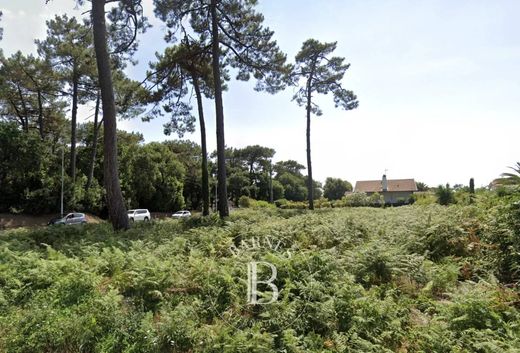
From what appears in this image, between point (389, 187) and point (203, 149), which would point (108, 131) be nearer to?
point (203, 149)

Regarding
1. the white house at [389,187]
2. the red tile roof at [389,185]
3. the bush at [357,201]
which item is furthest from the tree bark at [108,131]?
the red tile roof at [389,185]

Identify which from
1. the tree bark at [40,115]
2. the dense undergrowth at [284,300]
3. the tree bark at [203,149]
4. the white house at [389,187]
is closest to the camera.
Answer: the dense undergrowth at [284,300]

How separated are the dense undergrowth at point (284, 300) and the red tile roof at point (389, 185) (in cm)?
6224

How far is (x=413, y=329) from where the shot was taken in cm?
344

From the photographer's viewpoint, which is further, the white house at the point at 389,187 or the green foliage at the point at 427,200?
the white house at the point at 389,187

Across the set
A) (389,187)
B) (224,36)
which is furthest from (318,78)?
(389,187)

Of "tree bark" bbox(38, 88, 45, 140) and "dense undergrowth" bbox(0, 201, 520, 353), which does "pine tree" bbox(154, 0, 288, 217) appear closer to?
"dense undergrowth" bbox(0, 201, 520, 353)

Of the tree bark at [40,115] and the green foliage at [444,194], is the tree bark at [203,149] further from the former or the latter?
the tree bark at [40,115]

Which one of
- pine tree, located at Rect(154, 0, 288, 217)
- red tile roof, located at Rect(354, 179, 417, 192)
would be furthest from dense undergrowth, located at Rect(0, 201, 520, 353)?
red tile roof, located at Rect(354, 179, 417, 192)

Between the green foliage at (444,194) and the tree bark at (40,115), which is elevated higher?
the tree bark at (40,115)

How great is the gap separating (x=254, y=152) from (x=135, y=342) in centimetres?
7179

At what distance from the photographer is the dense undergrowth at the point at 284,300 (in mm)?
3328

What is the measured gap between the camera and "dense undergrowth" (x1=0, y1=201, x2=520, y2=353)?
131 inches

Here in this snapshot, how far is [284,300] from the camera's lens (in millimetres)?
3768
